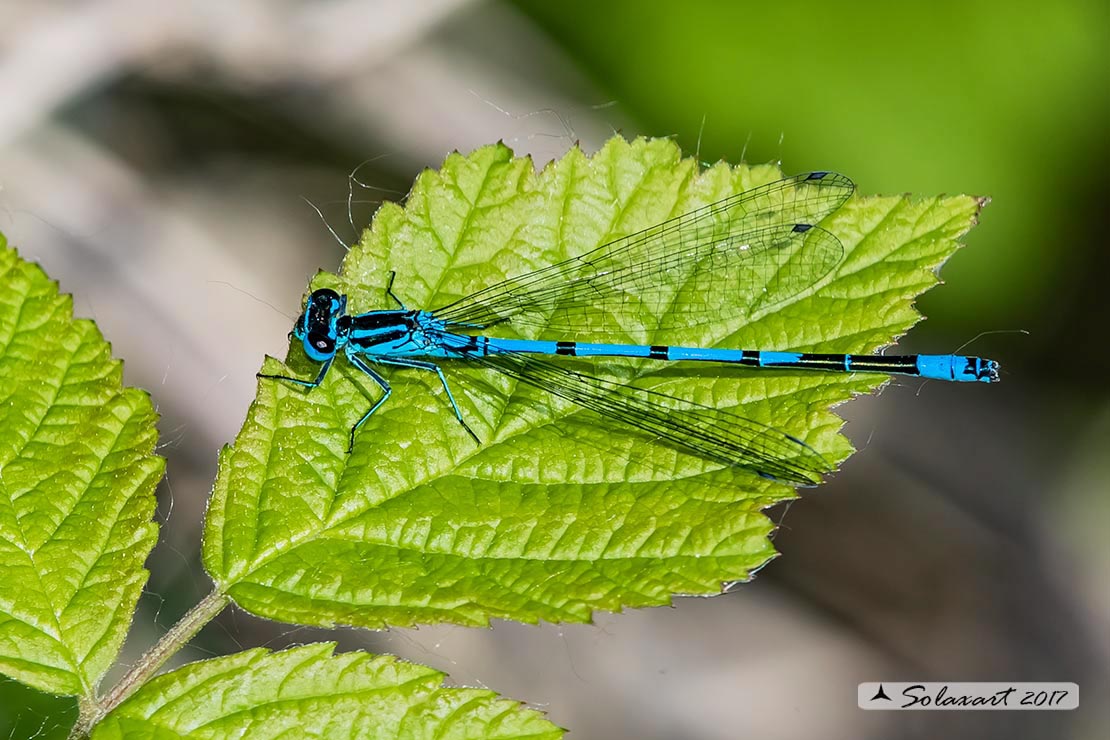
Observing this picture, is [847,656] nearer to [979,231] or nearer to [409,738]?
[979,231]

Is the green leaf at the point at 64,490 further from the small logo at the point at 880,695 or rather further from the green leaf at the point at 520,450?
the small logo at the point at 880,695

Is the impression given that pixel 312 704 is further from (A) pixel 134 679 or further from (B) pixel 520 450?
(B) pixel 520 450

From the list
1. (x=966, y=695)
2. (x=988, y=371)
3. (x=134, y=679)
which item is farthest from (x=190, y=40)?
(x=966, y=695)

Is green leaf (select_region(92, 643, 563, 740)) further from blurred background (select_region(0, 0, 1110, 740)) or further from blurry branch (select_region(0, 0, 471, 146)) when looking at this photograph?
blurry branch (select_region(0, 0, 471, 146))

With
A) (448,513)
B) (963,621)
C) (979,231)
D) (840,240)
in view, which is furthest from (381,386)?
(963,621)

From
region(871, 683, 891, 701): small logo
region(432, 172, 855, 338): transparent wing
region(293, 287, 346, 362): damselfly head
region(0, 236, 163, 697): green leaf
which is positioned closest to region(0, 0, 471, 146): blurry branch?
region(293, 287, 346, 362): damselfly head

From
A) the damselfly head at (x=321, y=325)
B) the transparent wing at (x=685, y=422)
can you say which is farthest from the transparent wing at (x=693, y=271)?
the damselfly head at (x=321, y=325)

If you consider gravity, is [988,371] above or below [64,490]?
above
